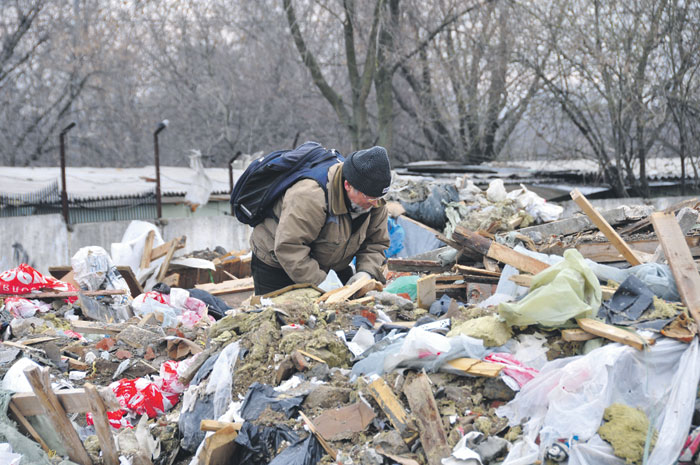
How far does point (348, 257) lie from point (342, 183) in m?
0.83

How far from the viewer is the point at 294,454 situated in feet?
9.31

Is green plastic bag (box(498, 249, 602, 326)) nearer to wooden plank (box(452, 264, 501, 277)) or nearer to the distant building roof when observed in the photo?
wooden plank (box(452, 264, 501, 277))

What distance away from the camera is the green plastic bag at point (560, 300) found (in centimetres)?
308

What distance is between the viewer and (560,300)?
10.1 ft

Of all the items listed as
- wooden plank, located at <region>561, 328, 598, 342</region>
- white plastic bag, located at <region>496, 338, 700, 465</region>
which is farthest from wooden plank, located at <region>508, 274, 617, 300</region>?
white plastic bag, located at <region>496, 338, 700, 465</region>

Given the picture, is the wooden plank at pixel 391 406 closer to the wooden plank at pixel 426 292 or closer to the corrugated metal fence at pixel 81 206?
the wooden plank at pixel 426 292

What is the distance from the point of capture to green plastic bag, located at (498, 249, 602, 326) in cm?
308

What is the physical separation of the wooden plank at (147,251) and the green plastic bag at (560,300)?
6.32 meters

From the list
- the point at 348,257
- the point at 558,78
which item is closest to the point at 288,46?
the point at 558,78

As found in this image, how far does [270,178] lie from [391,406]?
7.43 ft

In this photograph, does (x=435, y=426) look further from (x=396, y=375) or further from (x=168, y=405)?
(x=168, y=405)

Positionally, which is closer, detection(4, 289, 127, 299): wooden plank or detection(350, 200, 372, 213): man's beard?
detection(350, 200, 372, 213): man's beard

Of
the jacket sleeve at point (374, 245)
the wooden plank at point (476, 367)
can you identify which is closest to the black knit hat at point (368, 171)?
the jacket sleeve at point (374, 245)

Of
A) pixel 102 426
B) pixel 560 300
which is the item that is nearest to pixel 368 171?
pixel 560 300
